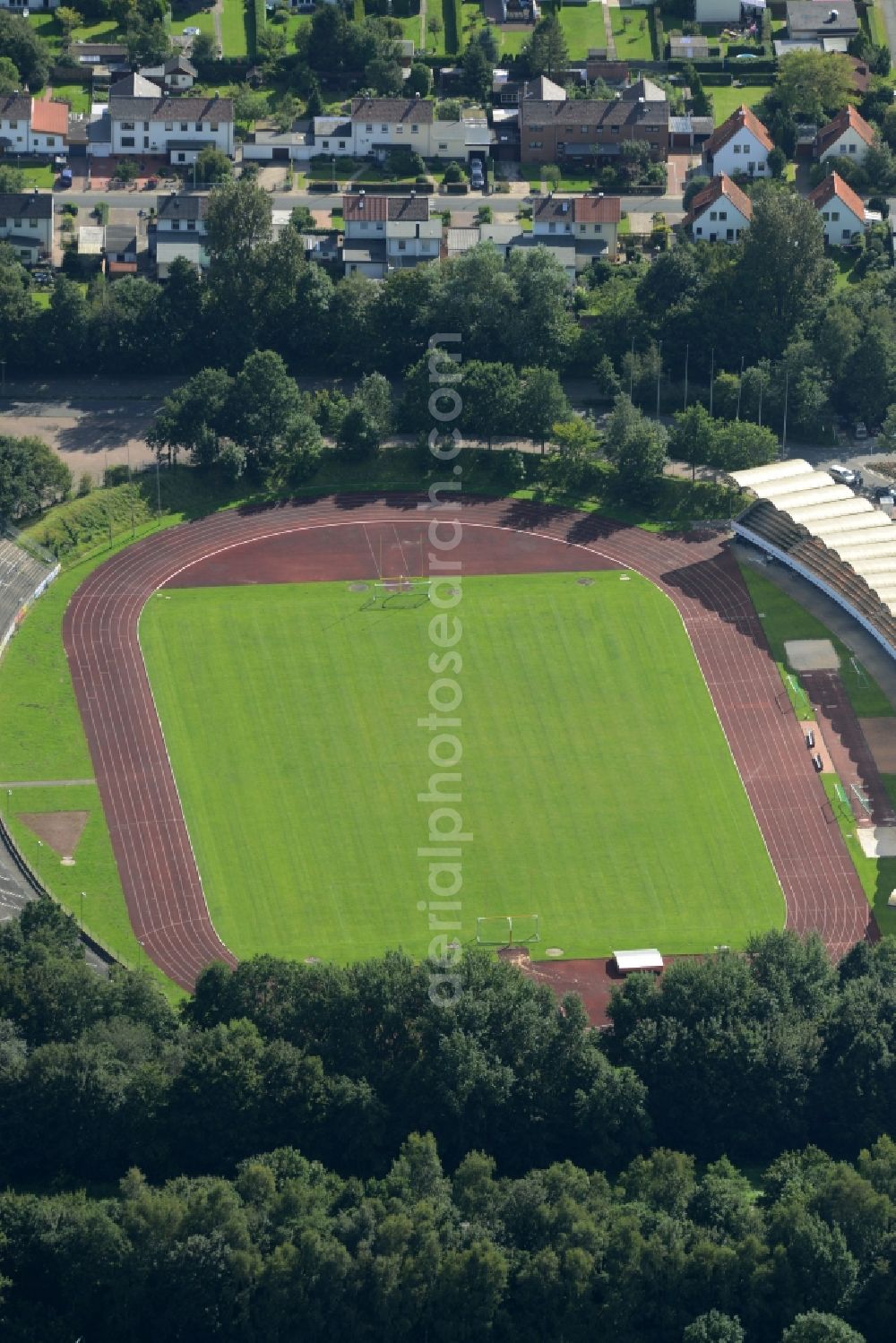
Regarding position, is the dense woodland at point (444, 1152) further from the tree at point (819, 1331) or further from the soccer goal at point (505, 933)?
the soccer goal at point (505, 933)

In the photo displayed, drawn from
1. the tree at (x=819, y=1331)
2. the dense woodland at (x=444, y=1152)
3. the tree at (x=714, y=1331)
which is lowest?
the tree at (x=714, y=1331)

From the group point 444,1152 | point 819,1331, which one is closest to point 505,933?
point 444,1152

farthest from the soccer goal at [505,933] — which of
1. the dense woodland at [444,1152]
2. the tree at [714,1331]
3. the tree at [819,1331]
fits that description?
the tree at [819,1331]

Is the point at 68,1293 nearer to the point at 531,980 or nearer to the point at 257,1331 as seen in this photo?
the point at 257,1331

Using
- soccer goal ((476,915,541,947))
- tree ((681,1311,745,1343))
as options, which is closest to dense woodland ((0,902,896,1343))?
tree ((681,1311,745,1343))

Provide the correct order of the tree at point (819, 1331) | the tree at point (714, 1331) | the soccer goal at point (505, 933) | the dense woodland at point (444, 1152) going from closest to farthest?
the tree at point (819, 1331) < the tree at point (714, 1331) < the dense woodland at point (444, 1152) < the soccer goal at point (505, 933)

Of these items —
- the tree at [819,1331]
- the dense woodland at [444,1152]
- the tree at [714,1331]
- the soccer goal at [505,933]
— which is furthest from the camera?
the soccer goal at [505,933]
